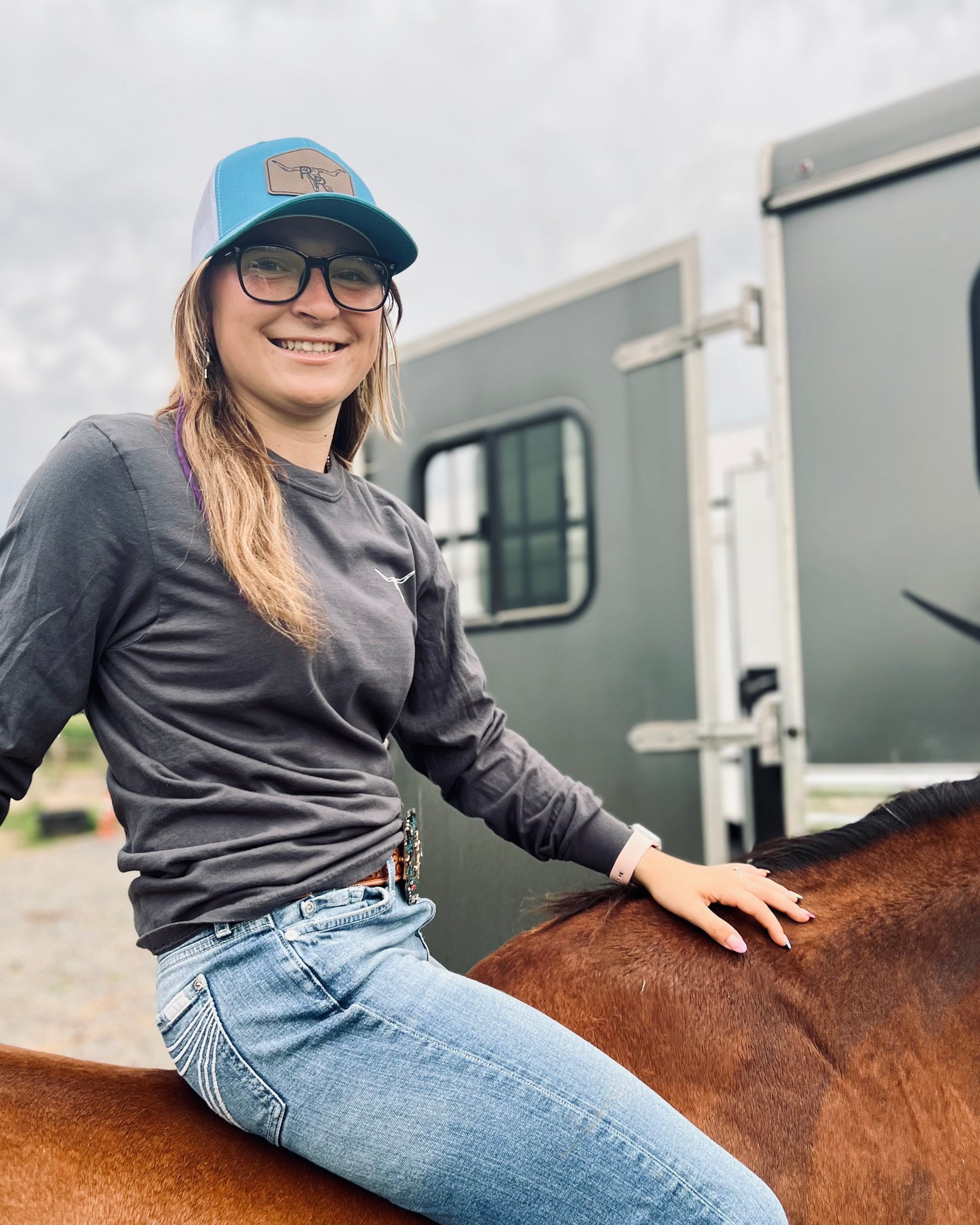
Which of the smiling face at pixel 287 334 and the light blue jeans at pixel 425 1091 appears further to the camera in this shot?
the smiling face at pixel 287 334

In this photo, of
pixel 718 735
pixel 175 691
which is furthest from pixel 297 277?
pixel 718 735

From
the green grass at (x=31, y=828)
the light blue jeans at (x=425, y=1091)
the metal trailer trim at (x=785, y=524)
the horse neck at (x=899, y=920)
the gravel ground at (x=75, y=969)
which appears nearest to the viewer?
the light blue jeans at (x=425, y=1091)

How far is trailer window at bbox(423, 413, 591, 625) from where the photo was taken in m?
3.39

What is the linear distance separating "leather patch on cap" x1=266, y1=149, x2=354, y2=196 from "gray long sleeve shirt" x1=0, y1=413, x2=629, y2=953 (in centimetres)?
38

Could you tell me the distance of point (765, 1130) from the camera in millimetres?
1344

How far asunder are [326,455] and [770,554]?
4.18m

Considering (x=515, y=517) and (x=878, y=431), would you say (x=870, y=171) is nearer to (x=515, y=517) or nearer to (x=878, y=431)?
(x=878, y=431)

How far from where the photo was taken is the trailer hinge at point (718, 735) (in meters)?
2.96

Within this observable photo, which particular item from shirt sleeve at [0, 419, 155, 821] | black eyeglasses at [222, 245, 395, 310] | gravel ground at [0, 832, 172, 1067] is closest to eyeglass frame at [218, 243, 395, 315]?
black eyeglasses at [222, 245, 395, 310]

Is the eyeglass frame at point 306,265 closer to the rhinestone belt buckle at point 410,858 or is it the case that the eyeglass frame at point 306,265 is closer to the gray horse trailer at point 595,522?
the rhinestone belt buckle at point 410,858

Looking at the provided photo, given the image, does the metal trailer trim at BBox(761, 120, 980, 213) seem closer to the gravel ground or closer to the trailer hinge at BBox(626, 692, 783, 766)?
the trailer hinge at BBox(626, 692, 783, 766)

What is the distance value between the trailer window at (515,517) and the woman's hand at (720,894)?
70.7 inches

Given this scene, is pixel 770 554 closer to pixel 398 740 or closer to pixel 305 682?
pixel 398 740

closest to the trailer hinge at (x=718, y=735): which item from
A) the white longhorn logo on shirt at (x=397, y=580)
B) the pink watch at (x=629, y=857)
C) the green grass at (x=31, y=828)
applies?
the pink watch at (x=629, y=857)
